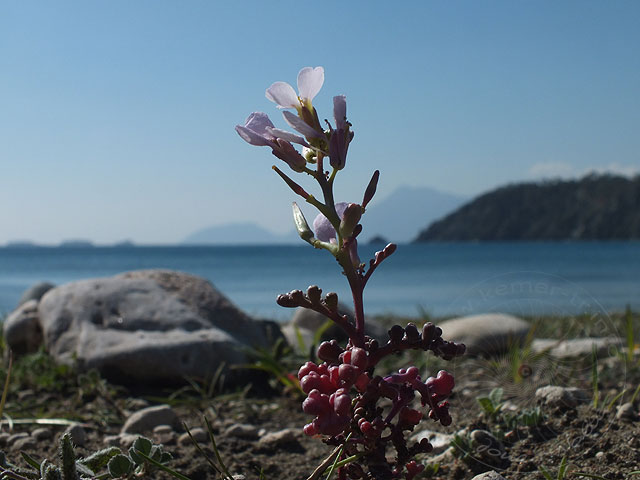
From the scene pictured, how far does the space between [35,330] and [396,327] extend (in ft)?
14.6

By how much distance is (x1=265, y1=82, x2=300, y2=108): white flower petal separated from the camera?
1659mm

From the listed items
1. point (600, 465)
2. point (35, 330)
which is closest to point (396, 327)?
point (600, 465)

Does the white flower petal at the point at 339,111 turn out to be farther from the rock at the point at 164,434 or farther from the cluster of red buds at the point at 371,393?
the rock at the point at 164,434

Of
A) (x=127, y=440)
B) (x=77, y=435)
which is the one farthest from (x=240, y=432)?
(x=77, y=435)

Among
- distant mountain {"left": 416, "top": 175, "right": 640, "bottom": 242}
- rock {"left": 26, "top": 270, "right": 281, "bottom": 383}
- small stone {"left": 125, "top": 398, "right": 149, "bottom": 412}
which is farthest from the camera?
distant mountain {"left": 416, "top": 175, "right": 640, "bottom": 242}

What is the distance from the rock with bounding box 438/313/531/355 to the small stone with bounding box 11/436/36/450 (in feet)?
11.1

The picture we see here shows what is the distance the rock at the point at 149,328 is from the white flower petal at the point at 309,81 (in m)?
3.01

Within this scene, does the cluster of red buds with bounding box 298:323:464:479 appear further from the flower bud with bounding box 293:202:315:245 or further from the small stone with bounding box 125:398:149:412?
the small stone with bounding box 125:398:149:412

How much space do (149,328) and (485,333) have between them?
108 inches

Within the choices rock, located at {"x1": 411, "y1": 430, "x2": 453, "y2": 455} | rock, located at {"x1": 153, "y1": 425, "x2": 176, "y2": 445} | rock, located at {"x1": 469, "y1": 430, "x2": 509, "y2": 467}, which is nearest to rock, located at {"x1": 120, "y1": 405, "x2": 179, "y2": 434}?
rock, located at {"x1": 153, "y1": 425, "x2": 176, "y2": 445}

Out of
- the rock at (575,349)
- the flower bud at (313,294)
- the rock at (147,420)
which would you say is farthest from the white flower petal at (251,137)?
the rock at (575,349)

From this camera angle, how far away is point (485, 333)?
5535 mm

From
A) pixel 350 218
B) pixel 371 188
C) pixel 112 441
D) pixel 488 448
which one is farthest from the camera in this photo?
pixel 112 441

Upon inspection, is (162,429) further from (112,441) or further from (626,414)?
(626,414)
